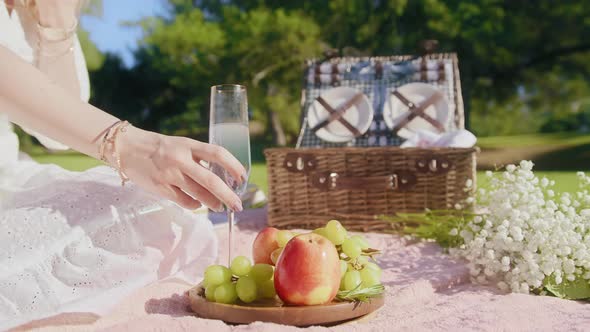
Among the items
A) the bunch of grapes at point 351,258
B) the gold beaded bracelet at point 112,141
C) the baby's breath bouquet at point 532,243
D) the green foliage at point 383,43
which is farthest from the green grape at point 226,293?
the green foliage at point 383,43

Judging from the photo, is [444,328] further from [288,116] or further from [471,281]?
[288,116]

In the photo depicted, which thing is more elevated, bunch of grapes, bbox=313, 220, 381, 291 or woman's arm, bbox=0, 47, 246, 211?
woman's arm, bbox=0, 47, 246, 211

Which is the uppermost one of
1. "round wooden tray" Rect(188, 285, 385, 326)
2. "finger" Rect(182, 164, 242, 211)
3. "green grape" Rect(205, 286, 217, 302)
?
"finger" Rect(182, 164, 242, 211)

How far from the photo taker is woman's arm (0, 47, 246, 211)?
1161mm

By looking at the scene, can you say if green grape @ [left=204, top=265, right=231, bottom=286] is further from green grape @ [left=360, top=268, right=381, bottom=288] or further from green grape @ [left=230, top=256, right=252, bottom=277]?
green grape @ [left=360, top=268, right=381, bottom=288]

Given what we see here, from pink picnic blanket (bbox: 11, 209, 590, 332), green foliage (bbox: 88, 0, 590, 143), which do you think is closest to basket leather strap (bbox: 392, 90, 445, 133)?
pink picnic blanket (bbox: 11, 209, 590, 332)

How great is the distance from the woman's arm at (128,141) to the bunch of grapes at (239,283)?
0.25 meters

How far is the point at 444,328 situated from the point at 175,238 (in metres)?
0.63

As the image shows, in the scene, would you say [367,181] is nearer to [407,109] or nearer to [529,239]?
[407,109]

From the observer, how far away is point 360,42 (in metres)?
12.0

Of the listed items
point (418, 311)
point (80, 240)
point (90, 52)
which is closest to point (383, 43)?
point (90, 52)

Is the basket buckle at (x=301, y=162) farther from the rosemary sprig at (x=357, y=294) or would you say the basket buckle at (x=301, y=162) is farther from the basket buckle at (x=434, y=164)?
the rosemary sprig at (x=357, y=294)

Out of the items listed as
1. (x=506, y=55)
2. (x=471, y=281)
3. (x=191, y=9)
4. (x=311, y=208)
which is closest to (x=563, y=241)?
(x=471, y=281)

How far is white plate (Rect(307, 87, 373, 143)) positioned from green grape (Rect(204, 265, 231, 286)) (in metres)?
2.35
